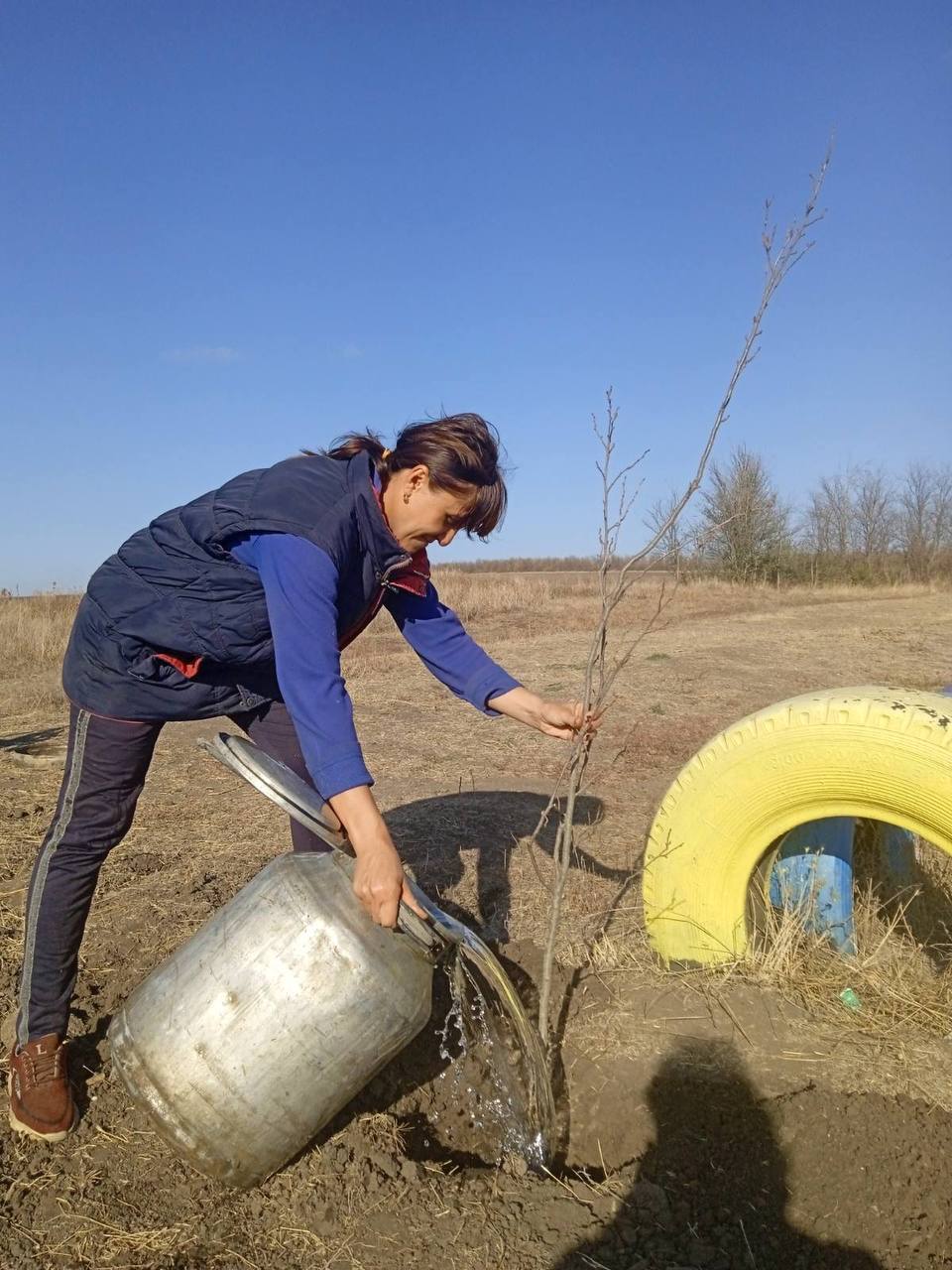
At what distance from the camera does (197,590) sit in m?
2.11

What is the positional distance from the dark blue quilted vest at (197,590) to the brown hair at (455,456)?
75mm

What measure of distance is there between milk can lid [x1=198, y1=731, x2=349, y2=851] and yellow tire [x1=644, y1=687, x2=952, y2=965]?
1.30m

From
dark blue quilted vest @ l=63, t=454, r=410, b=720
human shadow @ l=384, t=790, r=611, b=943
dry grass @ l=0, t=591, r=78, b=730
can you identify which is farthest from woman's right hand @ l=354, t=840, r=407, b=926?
dry grass @ l=0, t=591, r=78, b=730

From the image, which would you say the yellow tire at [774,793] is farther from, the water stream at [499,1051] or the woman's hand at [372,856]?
the woman's hand at [372,856]

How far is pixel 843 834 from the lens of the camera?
10.3ft

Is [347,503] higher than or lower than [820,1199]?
higher

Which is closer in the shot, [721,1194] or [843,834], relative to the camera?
[721,1194]

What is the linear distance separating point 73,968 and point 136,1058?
409 mm

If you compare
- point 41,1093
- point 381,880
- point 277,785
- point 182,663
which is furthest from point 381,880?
point 41,1093

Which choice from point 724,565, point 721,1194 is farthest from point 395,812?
point 724,565

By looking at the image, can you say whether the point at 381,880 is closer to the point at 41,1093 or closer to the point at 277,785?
the point at 277,785

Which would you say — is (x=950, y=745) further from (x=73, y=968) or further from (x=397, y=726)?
(x=397, y=726)

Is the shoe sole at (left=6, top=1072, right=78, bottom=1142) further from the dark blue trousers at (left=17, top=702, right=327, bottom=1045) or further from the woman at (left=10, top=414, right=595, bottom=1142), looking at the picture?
the dark blue trousers at (left=17, top=702, right=327, bottom=1045)

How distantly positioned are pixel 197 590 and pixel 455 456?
719mm
